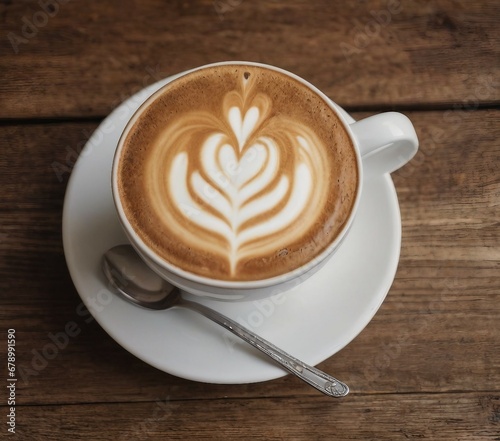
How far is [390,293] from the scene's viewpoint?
Answer: 113cm

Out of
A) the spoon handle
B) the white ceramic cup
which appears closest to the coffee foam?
the white ceramic cup

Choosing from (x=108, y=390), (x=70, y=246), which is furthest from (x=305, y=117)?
(x=108, y=390)

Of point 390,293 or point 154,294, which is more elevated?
point 390,293

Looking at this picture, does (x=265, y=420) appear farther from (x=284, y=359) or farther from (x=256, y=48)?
(x=256, y=48)

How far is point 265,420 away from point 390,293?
1.03 feet

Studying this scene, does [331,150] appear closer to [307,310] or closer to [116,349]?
[307,310]

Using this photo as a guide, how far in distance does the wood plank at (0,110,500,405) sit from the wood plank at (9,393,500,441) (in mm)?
20

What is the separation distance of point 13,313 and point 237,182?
19.8 inches

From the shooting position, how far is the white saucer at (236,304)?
0.96 metres

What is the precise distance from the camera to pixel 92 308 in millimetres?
975

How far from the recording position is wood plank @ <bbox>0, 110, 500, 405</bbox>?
1.06m

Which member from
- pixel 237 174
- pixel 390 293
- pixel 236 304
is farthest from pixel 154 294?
pixel 390 293

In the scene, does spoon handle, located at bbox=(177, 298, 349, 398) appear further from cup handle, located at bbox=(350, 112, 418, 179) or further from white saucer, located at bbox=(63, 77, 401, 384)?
cup handle, located at bbox=(350, 112, 418, 179)

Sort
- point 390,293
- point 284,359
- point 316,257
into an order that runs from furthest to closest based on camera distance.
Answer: point 390,293 < point 284,359 < point 316,257
